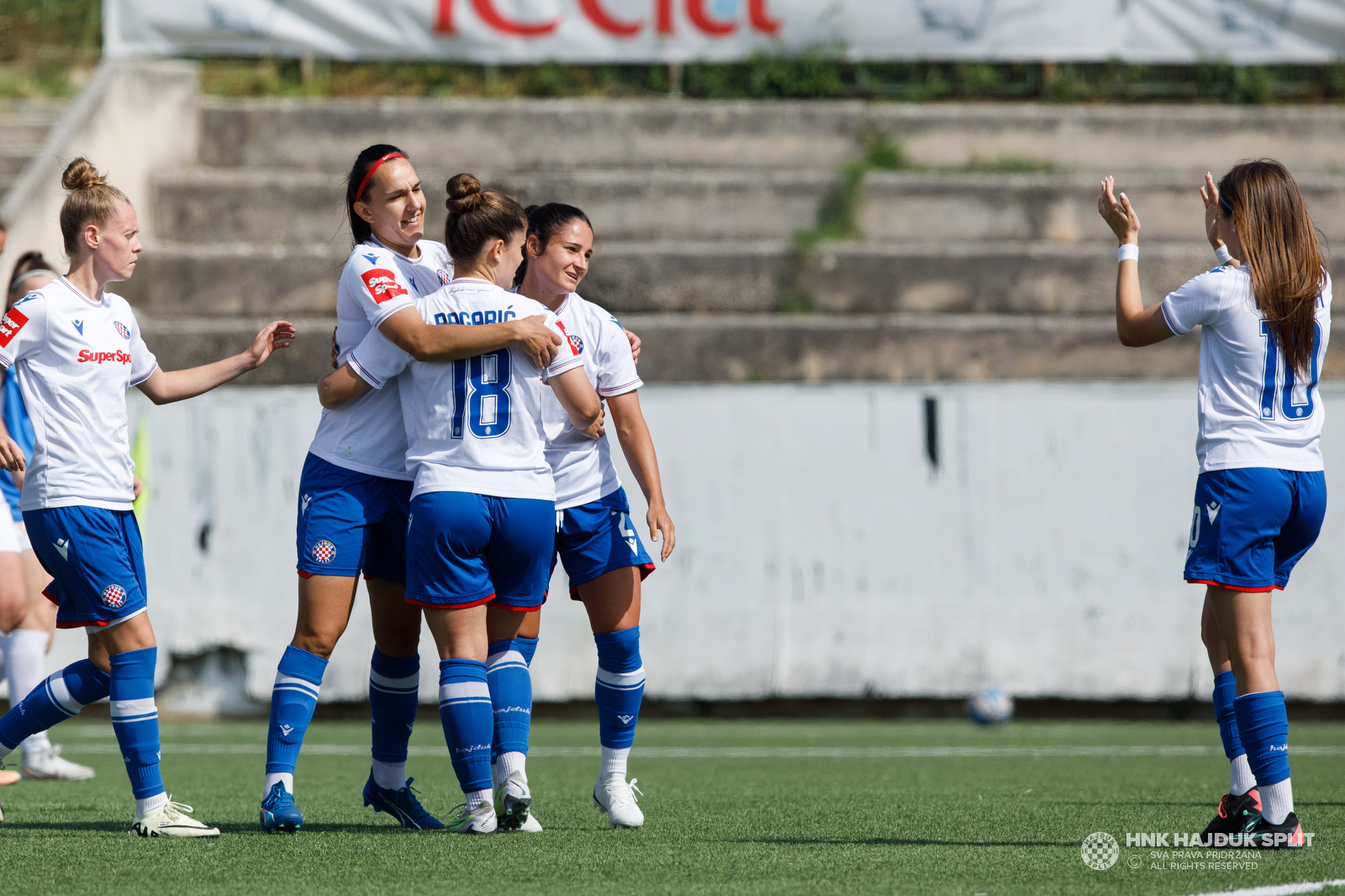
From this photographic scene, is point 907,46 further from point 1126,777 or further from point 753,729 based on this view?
point 1126,777

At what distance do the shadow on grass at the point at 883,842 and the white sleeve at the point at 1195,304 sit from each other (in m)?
1.47

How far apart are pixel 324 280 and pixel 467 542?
25.1ft

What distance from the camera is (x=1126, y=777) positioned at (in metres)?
5.90

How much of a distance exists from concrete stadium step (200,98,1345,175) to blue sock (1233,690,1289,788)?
9.27 m

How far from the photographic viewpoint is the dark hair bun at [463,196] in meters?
4.02

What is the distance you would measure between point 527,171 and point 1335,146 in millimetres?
7137

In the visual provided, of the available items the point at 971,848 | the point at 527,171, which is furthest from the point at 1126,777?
the point at 527,171

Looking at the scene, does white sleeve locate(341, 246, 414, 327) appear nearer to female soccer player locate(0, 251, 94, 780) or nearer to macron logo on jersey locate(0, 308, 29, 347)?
macron logo on jersey locate(0, 308, 29, 347)

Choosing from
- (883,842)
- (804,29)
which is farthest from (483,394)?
(804,29)

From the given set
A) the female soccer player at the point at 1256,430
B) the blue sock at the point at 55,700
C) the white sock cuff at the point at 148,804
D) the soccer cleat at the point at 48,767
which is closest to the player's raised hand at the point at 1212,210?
the female soccer player at the point at 1256,430

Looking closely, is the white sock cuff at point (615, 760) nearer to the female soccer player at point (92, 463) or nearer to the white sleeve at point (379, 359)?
the female soccer player at point (92, 463)

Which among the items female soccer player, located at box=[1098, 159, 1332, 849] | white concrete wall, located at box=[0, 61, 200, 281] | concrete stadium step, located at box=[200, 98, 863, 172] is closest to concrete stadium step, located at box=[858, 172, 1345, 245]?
concrete stadium step, located at box=[200, 98, 863, 172]

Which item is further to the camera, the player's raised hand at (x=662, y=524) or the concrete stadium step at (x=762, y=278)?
the concrete stadium step at (x=762, y=278)

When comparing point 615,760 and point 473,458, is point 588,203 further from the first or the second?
point 473,458
